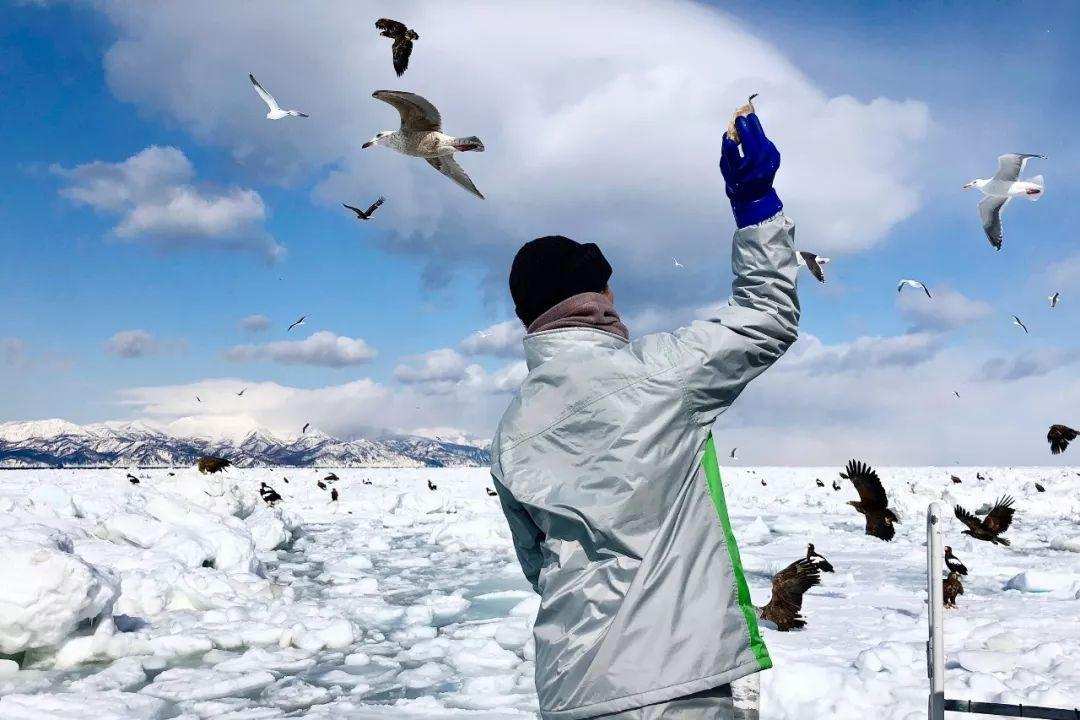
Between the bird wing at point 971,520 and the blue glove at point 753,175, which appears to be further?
the bird wing at point 971,520

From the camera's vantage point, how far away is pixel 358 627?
241 inches

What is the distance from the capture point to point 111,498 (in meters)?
9.34

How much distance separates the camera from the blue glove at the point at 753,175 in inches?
62.0

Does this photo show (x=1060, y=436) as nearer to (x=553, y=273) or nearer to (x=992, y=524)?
(x=992, y=524)

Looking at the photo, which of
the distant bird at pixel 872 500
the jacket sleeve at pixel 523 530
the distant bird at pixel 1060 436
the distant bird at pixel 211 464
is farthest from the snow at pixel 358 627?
the distant bird at pixel 211 464

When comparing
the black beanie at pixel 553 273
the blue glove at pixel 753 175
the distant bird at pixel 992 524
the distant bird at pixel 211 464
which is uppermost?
the distant bird at pixel 211 464

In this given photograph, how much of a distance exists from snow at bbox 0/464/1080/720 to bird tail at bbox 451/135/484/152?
2.87m

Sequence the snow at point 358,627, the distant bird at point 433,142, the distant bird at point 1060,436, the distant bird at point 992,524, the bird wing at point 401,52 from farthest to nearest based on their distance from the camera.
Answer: the distant bird at point 1060,436
the distant bird at point 992,524
the snow at point 358,627
the bird wing at point 401,52
the distant bird at point 433,142

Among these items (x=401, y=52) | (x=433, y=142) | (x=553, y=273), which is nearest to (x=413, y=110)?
(x=433, y=142)

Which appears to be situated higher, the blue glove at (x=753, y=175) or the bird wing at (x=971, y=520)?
the bird wing at (x=971, y=520)

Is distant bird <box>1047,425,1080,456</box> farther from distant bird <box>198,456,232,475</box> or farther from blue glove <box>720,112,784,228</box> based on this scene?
distant bird <box>198,456,232,475</box>

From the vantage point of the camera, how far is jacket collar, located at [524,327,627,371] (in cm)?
156

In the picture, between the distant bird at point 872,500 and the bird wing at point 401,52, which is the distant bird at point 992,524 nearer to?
the distant bird at point 872,500

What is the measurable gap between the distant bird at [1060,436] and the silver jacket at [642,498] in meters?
8.67
